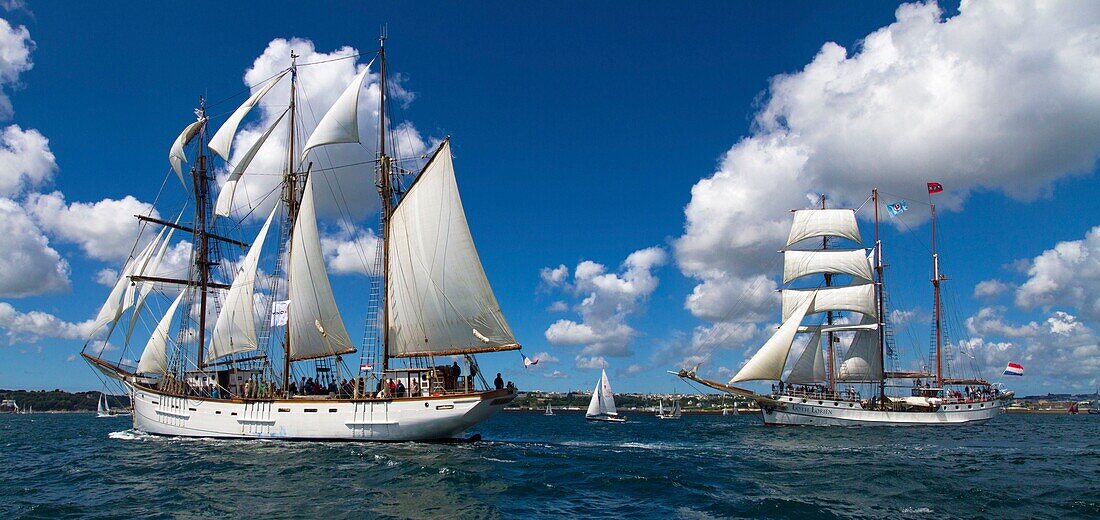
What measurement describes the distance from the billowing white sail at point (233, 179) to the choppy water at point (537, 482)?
20424mm

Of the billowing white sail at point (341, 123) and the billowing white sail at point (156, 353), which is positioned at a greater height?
the billowing white sail at point (341, 123)

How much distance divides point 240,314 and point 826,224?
6900 centimetres

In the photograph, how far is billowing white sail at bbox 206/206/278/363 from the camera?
5119 centimetres

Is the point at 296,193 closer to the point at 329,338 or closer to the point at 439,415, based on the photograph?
the point at 329,338

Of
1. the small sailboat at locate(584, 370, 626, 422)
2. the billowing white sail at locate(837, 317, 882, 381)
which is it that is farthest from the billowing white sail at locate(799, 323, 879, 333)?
the small sailboat at locate(584, 370, 626, 422)

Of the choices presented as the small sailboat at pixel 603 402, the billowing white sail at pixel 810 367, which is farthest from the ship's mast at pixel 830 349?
the small sailboat at pixel 603 402

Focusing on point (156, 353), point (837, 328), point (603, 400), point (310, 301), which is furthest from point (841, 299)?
point (156, 353)

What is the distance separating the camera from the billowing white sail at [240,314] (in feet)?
168

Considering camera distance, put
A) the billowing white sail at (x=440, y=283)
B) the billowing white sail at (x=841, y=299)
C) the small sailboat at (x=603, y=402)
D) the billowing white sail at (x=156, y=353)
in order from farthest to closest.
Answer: the small sailboat at (x=603, y=402), the billowing white sail at (x=841, y=299), the billowing white sail at (x=156, y=353), the billowing white sail at (x=440, y=283)

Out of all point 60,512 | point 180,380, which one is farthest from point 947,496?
point 180,380

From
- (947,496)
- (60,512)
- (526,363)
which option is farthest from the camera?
(526,363)

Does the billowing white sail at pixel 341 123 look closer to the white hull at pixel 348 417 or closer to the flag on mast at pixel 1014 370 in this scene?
the white hull at pixel 348 417

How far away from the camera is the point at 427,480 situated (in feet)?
90.8

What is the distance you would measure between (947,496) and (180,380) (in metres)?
49.1
